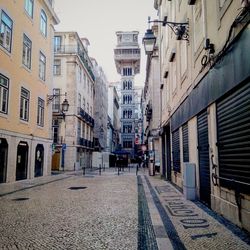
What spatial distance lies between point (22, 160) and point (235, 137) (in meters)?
15.6

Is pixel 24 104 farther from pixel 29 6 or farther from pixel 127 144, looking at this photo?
pixel 127 144

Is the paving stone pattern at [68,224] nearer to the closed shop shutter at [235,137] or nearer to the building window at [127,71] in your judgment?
the closed shop shutter at [235,137]

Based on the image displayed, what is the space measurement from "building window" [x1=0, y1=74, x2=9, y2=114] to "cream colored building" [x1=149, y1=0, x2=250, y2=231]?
10144 millimetres

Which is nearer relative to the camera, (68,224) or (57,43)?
(68,224)

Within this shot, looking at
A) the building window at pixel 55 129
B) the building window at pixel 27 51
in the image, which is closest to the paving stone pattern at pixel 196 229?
the building window at pixel 27 51

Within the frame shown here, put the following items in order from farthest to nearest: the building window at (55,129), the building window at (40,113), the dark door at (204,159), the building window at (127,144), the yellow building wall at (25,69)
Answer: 1. the building window at (127,144)
2. the building window at (55,129)
3. the building window at (40,113)
4. the yellow building wall at (25,69)
5. the dark door at (204,159)

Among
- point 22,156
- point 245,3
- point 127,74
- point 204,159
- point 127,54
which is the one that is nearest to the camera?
point 245,3

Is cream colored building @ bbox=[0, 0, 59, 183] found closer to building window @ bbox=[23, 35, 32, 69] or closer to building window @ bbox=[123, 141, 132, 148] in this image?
building window @ bbox=[23, 35, 32, 69]

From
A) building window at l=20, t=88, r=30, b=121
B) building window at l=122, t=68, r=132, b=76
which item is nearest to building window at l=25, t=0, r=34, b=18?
building window at l=20, t=88, r=30, b=121

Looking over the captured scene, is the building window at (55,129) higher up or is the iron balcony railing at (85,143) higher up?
the building window at (55,129)

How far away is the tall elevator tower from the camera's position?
99.9 meters

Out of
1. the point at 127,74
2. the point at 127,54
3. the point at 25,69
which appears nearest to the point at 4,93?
the point at 25,69

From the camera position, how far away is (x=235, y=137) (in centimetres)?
623

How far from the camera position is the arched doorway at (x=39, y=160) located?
21.2 meters
